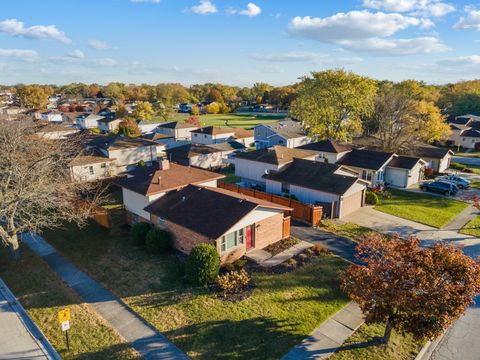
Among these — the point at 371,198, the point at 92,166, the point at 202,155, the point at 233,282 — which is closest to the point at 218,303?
the point at 233,282

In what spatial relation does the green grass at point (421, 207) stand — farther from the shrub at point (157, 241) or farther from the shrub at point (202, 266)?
the shrub at point (157, 241)

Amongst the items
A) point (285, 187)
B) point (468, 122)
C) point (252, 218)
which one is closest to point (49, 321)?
point (252, 218)

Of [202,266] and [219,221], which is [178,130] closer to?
[219,221]

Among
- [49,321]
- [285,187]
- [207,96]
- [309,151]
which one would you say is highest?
[207,96]

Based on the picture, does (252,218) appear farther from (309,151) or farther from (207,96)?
(207,96)

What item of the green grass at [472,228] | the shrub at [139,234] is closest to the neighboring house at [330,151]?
the green grass at [472,228]

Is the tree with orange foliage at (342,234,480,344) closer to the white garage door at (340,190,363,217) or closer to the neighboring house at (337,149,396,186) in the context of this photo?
the white garage door at (340,190,363,217)

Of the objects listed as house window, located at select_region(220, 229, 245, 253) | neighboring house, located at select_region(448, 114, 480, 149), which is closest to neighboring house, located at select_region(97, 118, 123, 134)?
house window, located at select_region(220, 229, 245, 253)
